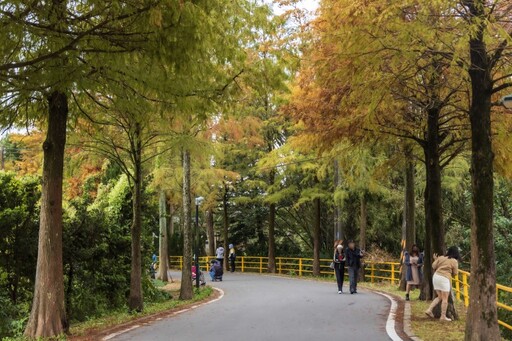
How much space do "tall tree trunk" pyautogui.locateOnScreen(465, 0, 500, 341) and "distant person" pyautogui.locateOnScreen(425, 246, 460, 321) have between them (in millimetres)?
3122

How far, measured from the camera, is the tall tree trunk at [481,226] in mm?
7582

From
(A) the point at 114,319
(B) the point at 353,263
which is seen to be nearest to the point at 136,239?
(A) the point at 114,319

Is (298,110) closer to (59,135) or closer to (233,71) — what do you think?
(233,71)

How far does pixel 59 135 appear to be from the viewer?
1005 centimetres

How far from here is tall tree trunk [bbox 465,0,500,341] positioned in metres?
7.58

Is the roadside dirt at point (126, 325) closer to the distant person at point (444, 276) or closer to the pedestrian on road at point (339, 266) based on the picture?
the pedestrian on road at point (339, 266)

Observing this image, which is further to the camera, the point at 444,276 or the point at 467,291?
the point at 467,291

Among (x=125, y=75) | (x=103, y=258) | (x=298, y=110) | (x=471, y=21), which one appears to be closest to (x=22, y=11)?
(x=125, y=75)

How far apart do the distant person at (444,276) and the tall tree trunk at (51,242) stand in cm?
744

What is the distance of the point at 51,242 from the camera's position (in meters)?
9.80

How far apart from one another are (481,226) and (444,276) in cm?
353

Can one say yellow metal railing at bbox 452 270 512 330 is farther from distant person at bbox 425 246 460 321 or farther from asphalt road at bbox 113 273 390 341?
asphalt road at bbox 113 273 390 341

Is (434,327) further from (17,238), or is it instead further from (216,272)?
(216,272)

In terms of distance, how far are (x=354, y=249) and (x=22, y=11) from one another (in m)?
14.2
